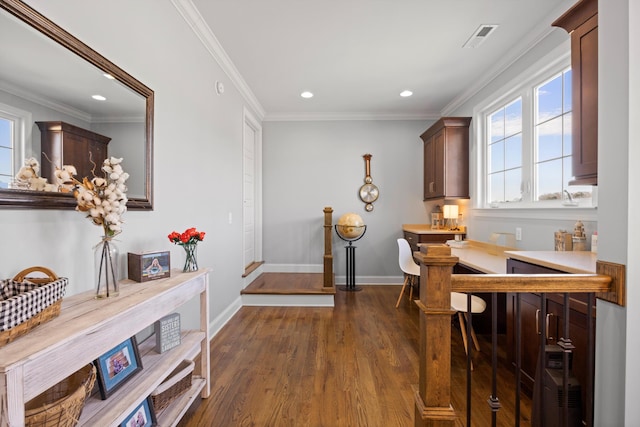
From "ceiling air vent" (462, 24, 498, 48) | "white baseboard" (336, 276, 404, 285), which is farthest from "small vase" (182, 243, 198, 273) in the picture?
"white baseboard" (336, 276, 404, 285)

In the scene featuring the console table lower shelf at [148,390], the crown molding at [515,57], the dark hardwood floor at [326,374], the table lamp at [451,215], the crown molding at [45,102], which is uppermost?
the crown molding at [515,57]

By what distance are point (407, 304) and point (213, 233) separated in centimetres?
268

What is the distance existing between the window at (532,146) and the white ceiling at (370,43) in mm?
409

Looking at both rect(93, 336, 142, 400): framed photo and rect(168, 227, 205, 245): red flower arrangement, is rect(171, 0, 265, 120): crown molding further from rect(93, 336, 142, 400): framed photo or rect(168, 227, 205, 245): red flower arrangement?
rect(93, 336, 142, 400): framed photo

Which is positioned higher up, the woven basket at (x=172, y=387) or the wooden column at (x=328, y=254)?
the wooden column at (x=328, y=254)

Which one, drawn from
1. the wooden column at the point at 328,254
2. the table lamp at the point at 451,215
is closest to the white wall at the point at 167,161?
the wooden column at the point at 328,254

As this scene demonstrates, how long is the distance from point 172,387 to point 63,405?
0.83 m

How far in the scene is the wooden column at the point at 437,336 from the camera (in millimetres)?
1153

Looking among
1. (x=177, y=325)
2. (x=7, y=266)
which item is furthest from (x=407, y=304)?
(x=7, y=266)

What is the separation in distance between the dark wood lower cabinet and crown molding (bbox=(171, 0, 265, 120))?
10.1 ft

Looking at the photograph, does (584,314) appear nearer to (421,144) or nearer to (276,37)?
(276,37)

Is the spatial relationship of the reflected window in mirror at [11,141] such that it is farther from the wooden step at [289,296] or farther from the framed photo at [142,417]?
the wooden step at [289,296]

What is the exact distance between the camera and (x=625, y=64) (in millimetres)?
1109

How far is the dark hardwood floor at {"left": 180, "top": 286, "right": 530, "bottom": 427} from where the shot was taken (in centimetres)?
185
